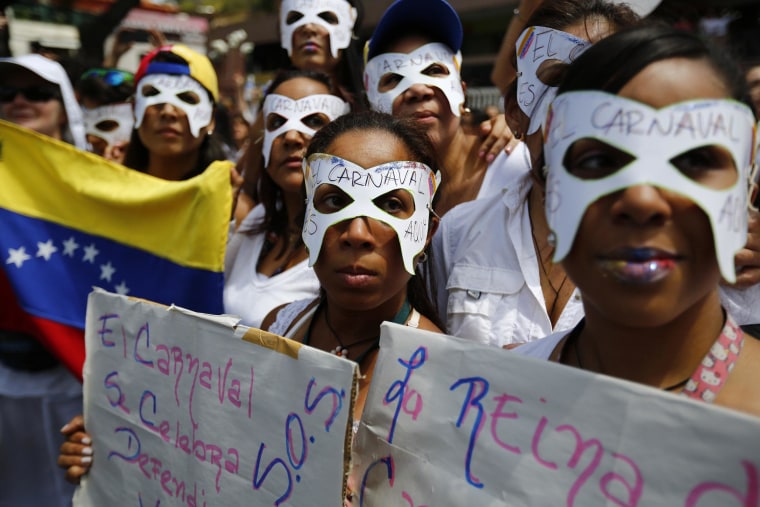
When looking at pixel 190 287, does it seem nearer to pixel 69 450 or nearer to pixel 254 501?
pixel 69 450

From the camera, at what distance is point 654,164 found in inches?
47.8

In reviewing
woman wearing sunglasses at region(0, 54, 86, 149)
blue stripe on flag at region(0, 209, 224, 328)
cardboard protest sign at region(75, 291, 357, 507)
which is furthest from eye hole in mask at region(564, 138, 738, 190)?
woman wearing sunglasses at region(0, 54, 86, 149)

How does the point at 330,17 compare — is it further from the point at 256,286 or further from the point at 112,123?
the point at 256,286

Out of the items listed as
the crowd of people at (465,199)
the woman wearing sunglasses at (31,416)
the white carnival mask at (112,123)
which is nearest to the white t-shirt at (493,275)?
the crowd of people at (465,199)

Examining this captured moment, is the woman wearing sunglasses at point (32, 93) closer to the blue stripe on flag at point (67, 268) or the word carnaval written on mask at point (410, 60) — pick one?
the blue stripe on flag at point (67, 268)

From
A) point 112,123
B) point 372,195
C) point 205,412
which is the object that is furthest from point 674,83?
point 112,123

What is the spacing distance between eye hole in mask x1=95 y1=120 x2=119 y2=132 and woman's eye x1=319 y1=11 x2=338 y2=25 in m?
1.75

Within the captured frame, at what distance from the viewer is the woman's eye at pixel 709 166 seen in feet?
4.04

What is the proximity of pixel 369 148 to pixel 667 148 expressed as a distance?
1.03 meters

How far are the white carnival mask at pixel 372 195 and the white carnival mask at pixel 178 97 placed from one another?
2052 mm

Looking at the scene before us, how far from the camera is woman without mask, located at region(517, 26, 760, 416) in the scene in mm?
1219

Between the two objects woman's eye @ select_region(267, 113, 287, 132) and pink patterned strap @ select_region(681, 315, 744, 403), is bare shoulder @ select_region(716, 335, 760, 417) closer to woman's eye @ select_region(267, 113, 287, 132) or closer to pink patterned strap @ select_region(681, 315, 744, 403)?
pink patterned strap @ select_region(681, 315, 744, 403)

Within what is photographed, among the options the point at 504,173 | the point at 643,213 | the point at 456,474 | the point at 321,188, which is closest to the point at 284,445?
the point at 456,474

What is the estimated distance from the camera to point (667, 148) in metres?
1.21
